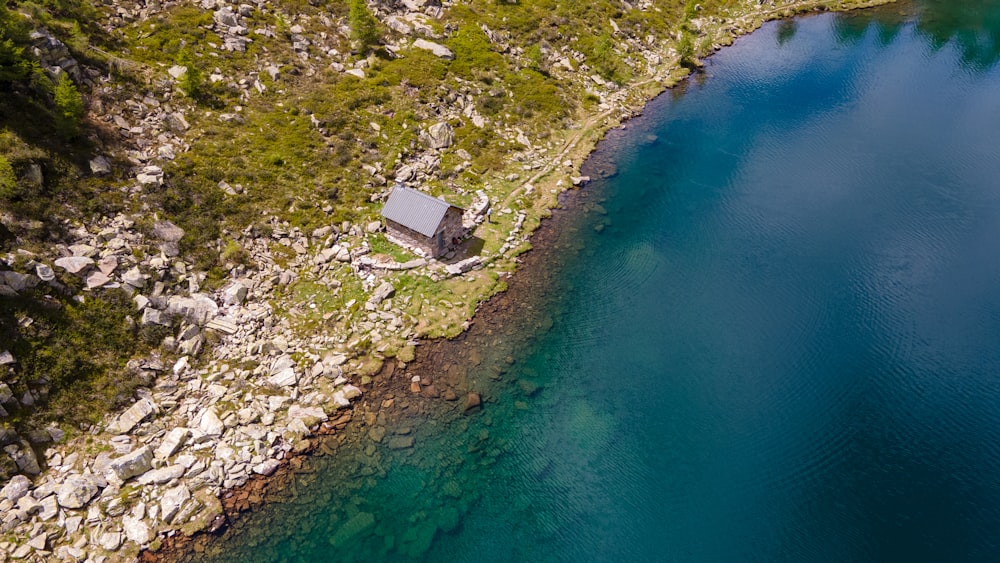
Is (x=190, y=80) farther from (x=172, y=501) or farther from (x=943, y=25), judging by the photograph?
(x=943, y=25)

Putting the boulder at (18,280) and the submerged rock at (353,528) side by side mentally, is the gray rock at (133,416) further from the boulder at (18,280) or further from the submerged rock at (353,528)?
the submerged rock at (353,528)

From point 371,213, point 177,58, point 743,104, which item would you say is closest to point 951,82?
point 743,104

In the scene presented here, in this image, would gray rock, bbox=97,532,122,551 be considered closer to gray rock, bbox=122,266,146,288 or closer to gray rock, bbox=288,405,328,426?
gray rock, bbox=288,405,328,426

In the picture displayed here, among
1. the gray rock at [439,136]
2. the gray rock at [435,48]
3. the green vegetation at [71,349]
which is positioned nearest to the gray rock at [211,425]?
the green vegetation at [71,349]

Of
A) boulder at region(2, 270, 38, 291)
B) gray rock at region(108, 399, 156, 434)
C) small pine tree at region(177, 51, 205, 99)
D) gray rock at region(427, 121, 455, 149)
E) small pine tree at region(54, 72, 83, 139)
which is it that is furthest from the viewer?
gray rock at region(427, 121, 455, 149)

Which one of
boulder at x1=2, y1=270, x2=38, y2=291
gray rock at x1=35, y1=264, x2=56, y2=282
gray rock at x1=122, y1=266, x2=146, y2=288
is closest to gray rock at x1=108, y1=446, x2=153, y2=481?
gray rock at x1=122, y1=266, x2=146, y2=288

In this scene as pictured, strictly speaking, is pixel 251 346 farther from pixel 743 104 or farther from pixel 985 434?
pixel 743 104

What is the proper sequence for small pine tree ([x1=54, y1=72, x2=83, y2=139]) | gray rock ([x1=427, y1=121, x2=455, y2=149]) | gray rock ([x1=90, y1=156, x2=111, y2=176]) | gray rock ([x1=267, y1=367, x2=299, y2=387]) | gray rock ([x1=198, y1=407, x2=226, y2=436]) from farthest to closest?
gray rock ([x1=427, y1=121, x2=455, y2=149]), gray rock ([x1=90, y1=156, x2=111, y2=176]), small pine tree ([x1=54, y1=72, x2=83, y2=139]), gray rock ([x1=267, y1=367, x2=299, y2=387]), gray rock ([x1=198, y1=407, x2=226, y2=436])
